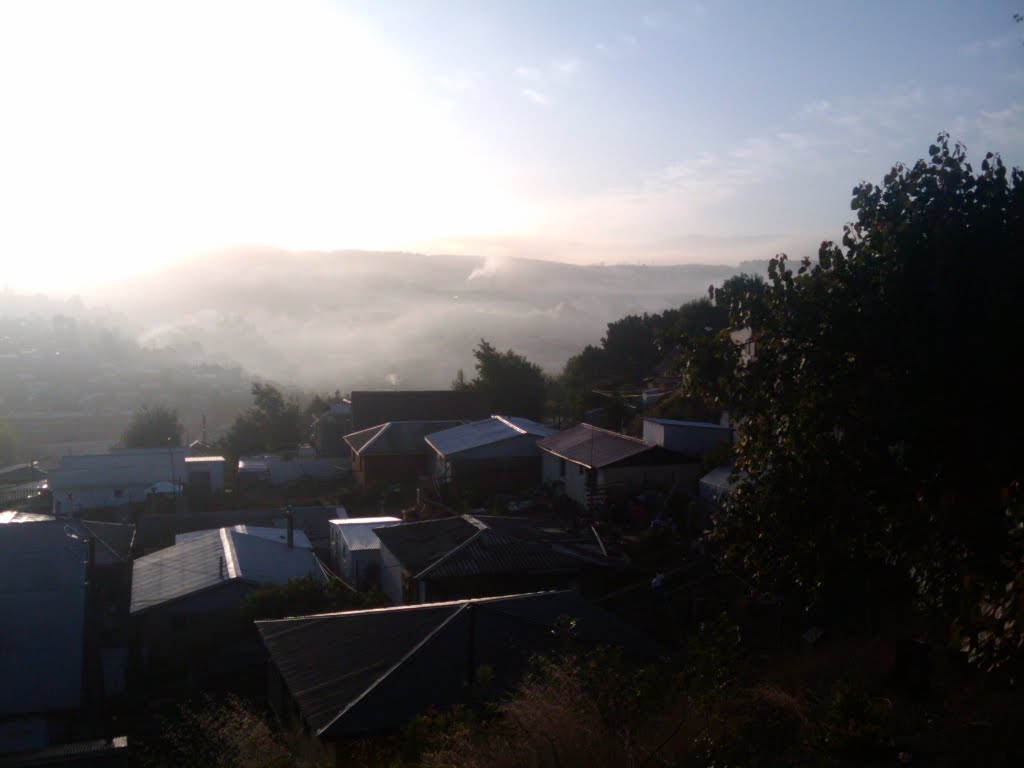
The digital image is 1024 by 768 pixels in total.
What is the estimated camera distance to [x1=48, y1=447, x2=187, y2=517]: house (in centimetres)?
2819

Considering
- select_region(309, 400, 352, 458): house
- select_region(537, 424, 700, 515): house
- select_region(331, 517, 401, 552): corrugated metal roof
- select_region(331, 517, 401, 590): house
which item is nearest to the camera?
select_region(331, 517, 401, 590): house

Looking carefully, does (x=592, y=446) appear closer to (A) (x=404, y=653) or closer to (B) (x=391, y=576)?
(B) (x=391, y=576)

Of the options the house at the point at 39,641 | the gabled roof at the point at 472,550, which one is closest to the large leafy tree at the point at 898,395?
the gabled roof at the point at 472,550

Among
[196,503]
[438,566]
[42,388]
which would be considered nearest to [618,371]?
[196,503]

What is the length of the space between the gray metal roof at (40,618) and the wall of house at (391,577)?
506cm

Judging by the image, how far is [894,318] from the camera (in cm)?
499

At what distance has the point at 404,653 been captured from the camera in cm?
774

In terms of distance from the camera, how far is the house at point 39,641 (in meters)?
11.5

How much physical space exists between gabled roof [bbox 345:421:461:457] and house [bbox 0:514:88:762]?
1395 centimetres

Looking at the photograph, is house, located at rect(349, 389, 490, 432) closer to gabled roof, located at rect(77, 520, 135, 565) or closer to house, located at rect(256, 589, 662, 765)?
gabled roof, located at rect(77, 520, 135, 565)

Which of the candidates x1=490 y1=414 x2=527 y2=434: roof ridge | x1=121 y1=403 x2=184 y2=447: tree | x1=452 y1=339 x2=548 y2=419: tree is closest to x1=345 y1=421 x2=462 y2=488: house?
x1=490 y1=414 x2=527 y2=434: roof ridge

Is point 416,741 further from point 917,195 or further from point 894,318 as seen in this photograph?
point 917,195

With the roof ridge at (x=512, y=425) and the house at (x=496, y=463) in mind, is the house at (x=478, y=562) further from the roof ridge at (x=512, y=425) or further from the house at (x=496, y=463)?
the roof ridge at (x=512, y=425)

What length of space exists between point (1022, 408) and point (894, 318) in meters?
0.82
